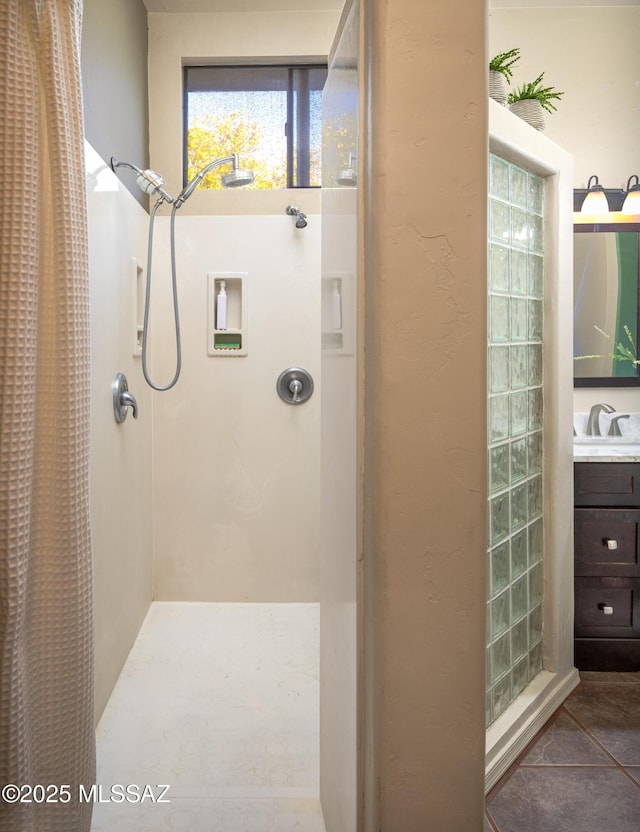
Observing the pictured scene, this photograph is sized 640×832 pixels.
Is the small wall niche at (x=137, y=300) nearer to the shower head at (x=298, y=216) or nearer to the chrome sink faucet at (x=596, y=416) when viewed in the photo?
the shower head at (x=298, y=216)

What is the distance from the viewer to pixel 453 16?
0.90 meters

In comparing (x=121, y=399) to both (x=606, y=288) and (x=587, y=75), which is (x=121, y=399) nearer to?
(x=606, y=288)

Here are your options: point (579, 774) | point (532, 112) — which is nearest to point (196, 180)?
point (532, 112)

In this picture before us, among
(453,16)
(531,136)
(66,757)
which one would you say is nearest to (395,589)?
(66,757)

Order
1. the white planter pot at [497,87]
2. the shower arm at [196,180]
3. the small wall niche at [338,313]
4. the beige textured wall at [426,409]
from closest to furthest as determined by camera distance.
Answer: the beige textured wall at [426,409], the small wall niche at [338,313], the white planter pot at [497,87], the shower arm at [196,180]

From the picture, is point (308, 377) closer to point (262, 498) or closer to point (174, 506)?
point (262, 498)

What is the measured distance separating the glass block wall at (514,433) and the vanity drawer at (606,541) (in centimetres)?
25

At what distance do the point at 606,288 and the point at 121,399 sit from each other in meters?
2.03

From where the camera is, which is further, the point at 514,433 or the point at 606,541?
the point at 606,541

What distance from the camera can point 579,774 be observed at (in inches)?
67.6

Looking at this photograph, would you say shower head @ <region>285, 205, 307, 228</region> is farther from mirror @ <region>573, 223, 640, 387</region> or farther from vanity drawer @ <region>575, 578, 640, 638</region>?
vanity drawer @ <region>575, 578, 640, 638</region>

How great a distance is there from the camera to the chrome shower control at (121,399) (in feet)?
6.64

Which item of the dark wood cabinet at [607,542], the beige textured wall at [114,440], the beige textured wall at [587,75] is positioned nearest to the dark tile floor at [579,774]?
the dark wood cabinet at [607,542]

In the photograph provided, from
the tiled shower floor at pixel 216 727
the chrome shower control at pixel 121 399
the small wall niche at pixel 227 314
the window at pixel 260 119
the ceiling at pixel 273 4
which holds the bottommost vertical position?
the tiled shower floor at pixel 216 727
